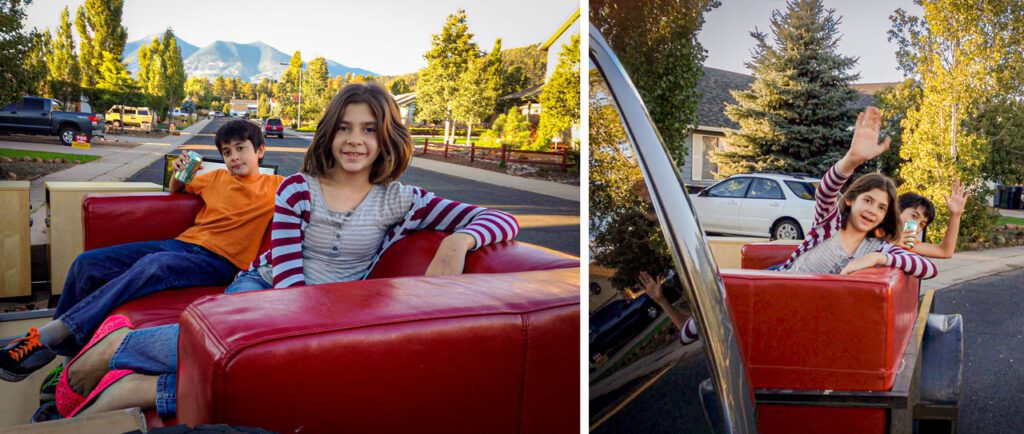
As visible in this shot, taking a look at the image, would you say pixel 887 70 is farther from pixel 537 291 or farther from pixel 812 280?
pixel 537 291

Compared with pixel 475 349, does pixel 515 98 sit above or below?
above

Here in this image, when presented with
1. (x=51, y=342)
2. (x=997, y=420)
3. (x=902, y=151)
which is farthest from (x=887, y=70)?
(x=51, y=342)

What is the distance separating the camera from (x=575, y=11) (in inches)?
35.4

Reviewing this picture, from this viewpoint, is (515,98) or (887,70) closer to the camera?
(887,70)

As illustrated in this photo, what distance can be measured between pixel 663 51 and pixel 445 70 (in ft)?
5.19

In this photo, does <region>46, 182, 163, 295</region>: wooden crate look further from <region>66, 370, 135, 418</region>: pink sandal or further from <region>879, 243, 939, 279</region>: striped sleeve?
<region>879, 243, 939, 279</region>: striped sleeve

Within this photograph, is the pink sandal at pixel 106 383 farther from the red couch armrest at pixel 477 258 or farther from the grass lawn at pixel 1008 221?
the grass lawn at pixel 1008 221

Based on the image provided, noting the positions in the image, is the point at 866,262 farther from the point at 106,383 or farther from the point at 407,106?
the point at 407,106

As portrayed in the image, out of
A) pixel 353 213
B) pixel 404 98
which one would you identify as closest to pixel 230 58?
pixel 404 98

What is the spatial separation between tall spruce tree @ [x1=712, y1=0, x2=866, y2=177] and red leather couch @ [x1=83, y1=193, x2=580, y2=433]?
1.88 feet

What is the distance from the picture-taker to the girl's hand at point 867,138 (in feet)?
1.86

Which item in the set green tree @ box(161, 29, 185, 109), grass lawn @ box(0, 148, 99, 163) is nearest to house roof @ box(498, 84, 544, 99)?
green tree @ box(161, 29, 185, 109)

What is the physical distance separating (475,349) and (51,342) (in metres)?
1.55

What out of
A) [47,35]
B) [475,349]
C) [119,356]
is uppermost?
[47,35]
